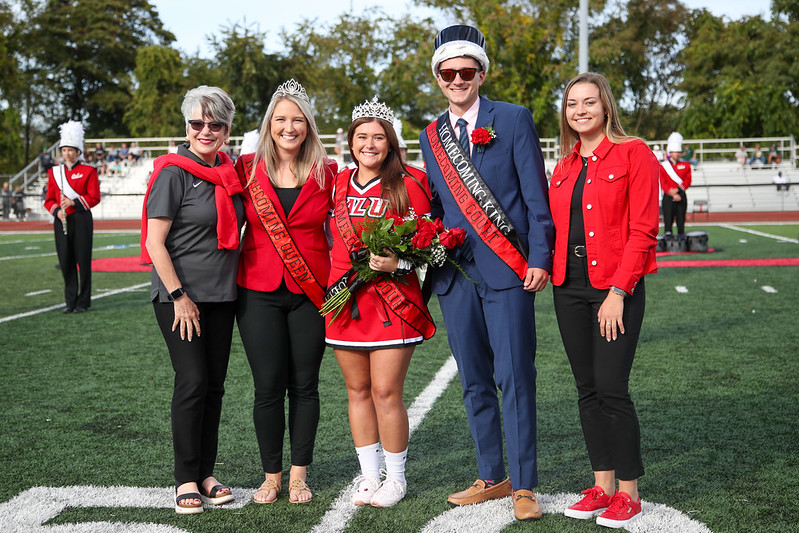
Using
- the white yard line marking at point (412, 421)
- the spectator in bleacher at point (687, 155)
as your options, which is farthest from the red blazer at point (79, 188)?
the spectator in bleacher at point (687, 155)

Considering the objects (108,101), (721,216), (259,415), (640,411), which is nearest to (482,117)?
(259,415)

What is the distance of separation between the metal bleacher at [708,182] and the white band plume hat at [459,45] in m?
29.3

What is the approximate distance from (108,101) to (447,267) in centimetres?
5958

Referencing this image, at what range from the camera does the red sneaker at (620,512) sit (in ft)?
11.5

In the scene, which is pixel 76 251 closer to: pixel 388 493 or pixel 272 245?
pixel 272 245

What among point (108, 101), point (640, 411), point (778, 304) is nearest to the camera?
point (640, 411)

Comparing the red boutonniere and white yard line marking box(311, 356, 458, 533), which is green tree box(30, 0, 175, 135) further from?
the red boutonniere

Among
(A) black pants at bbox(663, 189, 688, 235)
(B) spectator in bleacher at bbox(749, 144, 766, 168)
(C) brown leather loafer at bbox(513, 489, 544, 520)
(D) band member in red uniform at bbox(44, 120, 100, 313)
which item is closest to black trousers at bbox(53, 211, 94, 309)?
(D) band member in red uniform at bbox(44, 120, 100, 313)

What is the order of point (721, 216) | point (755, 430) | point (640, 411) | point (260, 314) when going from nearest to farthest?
point (260, 314) → point (755, 430) → point (640, 411) → point (721, 216)

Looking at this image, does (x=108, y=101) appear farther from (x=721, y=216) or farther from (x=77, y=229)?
(x=77, y=229)

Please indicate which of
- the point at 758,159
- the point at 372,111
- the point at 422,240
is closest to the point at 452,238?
the point at 422,240

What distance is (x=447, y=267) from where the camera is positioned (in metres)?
3.82

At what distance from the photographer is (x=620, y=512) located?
11.5ft

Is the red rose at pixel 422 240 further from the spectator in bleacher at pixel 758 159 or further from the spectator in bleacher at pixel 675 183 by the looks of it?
the spectator in bleacher at pixel 758 159
